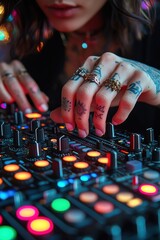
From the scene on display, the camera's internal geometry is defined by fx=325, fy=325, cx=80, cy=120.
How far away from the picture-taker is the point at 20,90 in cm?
120

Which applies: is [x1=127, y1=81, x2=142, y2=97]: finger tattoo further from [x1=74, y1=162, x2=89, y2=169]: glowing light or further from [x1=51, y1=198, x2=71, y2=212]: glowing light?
[x1=51, y1=198, x2=71, y2=212]: glowing light

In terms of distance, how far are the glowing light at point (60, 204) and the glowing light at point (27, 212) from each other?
0.03 m

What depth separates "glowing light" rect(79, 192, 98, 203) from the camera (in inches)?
17.4

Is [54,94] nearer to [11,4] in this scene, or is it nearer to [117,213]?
[11,4]

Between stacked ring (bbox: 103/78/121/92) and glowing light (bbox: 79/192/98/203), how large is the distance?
1.24 ft

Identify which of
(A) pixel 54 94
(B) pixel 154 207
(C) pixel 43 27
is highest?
(C) pixel 43 27

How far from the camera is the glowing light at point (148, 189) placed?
46 centimetres

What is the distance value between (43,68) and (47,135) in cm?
116

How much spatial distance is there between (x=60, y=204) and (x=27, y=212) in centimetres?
5

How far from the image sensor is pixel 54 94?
1704mm

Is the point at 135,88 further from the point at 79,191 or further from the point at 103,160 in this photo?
the point at 79,191

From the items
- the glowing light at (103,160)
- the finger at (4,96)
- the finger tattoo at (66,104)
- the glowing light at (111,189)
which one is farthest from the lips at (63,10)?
the glowing light at (111,189)

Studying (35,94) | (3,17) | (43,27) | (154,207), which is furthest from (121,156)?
(43,27)

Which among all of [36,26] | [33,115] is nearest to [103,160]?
[33,115]
